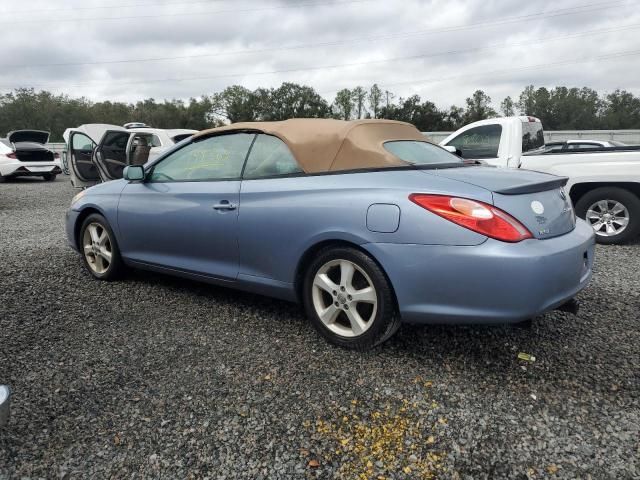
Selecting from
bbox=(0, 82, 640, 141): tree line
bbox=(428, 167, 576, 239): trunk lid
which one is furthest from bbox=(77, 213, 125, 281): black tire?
bbox=(0, 82, 640, 141): tree line

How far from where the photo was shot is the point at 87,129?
1109 cm

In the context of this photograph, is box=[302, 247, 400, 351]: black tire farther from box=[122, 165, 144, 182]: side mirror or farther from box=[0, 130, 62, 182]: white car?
box=[0, 130, 62, 182]: white car

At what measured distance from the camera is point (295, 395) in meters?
2.52

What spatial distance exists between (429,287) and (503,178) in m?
0.80

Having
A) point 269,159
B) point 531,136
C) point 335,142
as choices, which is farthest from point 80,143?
point 335,142

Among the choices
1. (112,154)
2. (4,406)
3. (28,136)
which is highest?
(28,136)

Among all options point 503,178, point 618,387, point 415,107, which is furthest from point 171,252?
point 415,107

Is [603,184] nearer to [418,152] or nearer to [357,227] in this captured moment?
[418,152]

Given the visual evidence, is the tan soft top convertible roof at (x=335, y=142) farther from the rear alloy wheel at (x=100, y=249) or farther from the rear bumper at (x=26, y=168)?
the rear bumper at (x=26, y=168)

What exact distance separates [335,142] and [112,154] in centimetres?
904

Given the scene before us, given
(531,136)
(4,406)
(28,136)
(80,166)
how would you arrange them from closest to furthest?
(4,406), (531,136), (80,166), (28,136)

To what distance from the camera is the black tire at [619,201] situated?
600cm

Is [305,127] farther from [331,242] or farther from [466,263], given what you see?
[466,263]

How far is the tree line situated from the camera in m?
63.3
